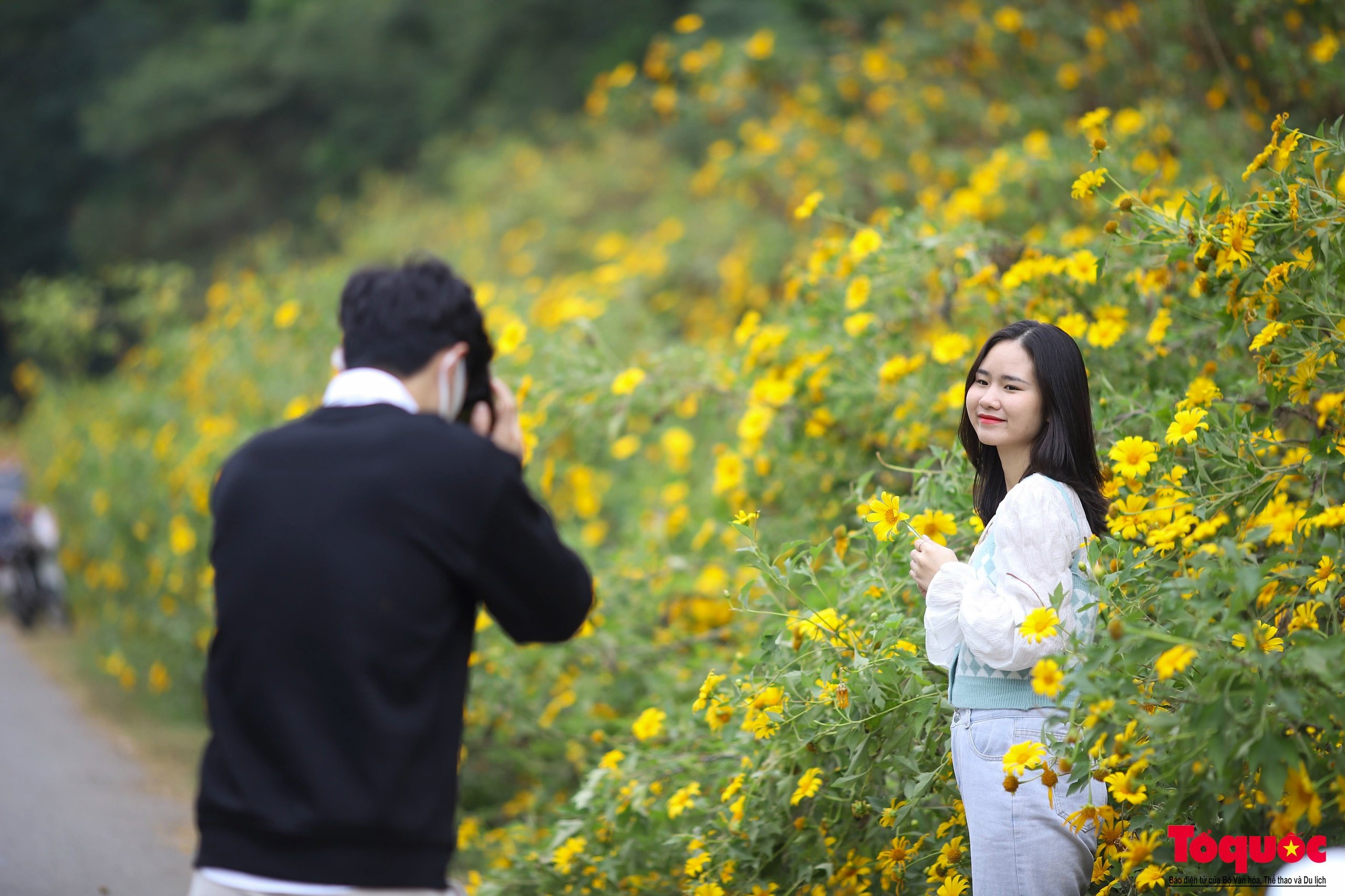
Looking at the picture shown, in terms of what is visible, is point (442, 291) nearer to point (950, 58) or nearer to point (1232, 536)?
point (1232, 536)

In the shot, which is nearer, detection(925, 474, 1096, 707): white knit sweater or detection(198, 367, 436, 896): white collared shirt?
detection(198, 367, 436, 896): white collared shirt

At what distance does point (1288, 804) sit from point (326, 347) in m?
5.18

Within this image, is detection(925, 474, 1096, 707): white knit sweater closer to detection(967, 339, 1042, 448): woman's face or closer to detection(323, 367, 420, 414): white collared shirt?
detection(967, 339, 1042, 448): woman's face

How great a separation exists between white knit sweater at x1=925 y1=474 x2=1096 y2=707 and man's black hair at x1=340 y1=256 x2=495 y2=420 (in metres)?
0.88

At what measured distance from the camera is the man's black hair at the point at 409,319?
166 centimetres

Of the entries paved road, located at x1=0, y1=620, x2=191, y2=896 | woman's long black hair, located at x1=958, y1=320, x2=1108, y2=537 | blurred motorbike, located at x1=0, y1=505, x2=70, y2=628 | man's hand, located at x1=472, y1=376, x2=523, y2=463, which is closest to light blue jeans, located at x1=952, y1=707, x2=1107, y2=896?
woman's long black hair, located at x1=958, y1=320, x2=1108, y2=537

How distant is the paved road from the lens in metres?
4.07

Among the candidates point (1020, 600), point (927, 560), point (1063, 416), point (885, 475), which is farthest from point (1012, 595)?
point (885, 475)

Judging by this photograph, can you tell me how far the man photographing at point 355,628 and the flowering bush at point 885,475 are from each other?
2.75 ft

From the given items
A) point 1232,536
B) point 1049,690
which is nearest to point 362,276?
point 1049,690

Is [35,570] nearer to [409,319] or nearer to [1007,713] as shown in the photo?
[409,319]

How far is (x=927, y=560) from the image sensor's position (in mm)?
2027

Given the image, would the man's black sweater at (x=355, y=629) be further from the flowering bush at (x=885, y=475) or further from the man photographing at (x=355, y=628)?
the flowering bush at (x=885, y=475)

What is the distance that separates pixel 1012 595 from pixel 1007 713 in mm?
214
